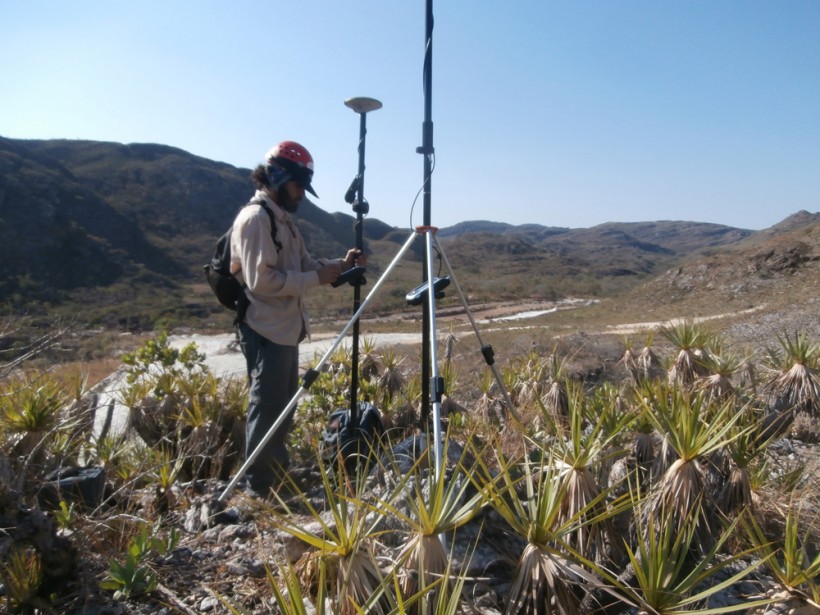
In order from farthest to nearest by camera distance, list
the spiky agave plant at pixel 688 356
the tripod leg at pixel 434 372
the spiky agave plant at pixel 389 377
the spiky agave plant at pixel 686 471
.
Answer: the spiky agave plant at pixel 389 377, the spiky agave plant at pixel 688 356, the spiky agave plant at pixel 686 471, the tripod leg at pixel 434 372

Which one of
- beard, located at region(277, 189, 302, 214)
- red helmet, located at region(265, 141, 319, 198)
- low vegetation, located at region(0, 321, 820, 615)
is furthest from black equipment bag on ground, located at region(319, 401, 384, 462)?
red helmet, located at region(265, 141, 319, 198)

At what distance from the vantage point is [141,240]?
54594 mm

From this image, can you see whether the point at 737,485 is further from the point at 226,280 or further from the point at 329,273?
the point at 226,280

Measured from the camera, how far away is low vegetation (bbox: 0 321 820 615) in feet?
5.51

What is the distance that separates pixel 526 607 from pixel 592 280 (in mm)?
73183

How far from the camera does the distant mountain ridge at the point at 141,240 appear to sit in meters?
40.1

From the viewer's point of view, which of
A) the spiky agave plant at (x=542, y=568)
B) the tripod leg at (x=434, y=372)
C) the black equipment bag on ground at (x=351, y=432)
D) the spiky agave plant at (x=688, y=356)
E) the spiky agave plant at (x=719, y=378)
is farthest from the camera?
the spiky agave plant at (x=688, y=356)

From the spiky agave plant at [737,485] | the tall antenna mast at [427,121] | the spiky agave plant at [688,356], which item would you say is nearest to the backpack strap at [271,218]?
the tall antenna mast at [427,121]

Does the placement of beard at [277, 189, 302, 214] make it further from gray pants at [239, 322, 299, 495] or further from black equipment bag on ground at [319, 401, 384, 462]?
black equipment bag on ground at [319, 401, 384, 462]

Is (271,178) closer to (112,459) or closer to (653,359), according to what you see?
(112,459)

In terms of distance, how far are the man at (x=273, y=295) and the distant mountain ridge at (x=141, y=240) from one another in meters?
30.5

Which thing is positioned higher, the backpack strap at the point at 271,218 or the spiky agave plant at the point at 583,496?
the backpack strap at the point at 271,218

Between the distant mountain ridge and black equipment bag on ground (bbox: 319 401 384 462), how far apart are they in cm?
3044

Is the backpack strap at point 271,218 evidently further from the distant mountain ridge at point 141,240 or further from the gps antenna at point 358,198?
the distant mountain ridge at point 141,240
